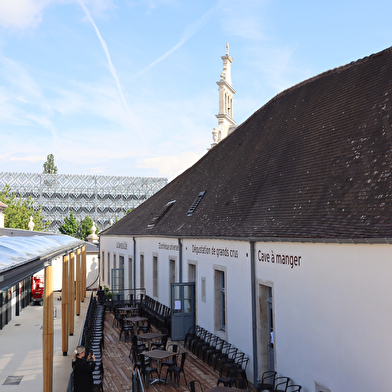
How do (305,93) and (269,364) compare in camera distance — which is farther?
(305,93)

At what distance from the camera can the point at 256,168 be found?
52.1 feet

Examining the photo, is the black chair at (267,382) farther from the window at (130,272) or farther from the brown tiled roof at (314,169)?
the window at (130,272)

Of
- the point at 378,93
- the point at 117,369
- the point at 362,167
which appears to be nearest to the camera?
the point at 362,167

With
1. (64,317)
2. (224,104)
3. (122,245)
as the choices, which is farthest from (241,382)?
(122,245)

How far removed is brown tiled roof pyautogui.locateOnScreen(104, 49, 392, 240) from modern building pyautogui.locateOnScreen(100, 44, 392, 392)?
38mm

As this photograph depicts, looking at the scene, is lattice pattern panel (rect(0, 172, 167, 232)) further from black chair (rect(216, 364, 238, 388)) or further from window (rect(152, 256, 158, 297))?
black chair (rect(216, 364, 238, 388))

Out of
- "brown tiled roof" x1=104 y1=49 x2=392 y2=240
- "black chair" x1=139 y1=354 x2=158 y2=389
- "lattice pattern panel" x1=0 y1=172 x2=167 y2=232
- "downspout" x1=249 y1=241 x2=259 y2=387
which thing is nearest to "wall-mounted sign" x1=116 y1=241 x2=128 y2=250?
"brown tiled roof" x1=104 y1=49 x2=392 y2=240

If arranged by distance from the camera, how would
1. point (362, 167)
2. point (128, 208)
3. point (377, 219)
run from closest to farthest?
point (377, 219) < point (362, 167) < point (128, 208)

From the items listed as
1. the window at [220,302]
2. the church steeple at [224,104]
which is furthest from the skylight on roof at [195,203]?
the church steeple at [224,104]

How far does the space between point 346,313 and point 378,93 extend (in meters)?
5.74

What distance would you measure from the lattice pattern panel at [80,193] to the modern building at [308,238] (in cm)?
8494

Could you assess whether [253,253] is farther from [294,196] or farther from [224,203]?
[224,203]

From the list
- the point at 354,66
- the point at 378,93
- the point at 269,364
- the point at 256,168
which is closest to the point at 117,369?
the point at 269,364

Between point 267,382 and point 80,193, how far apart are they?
9499 centimetres
